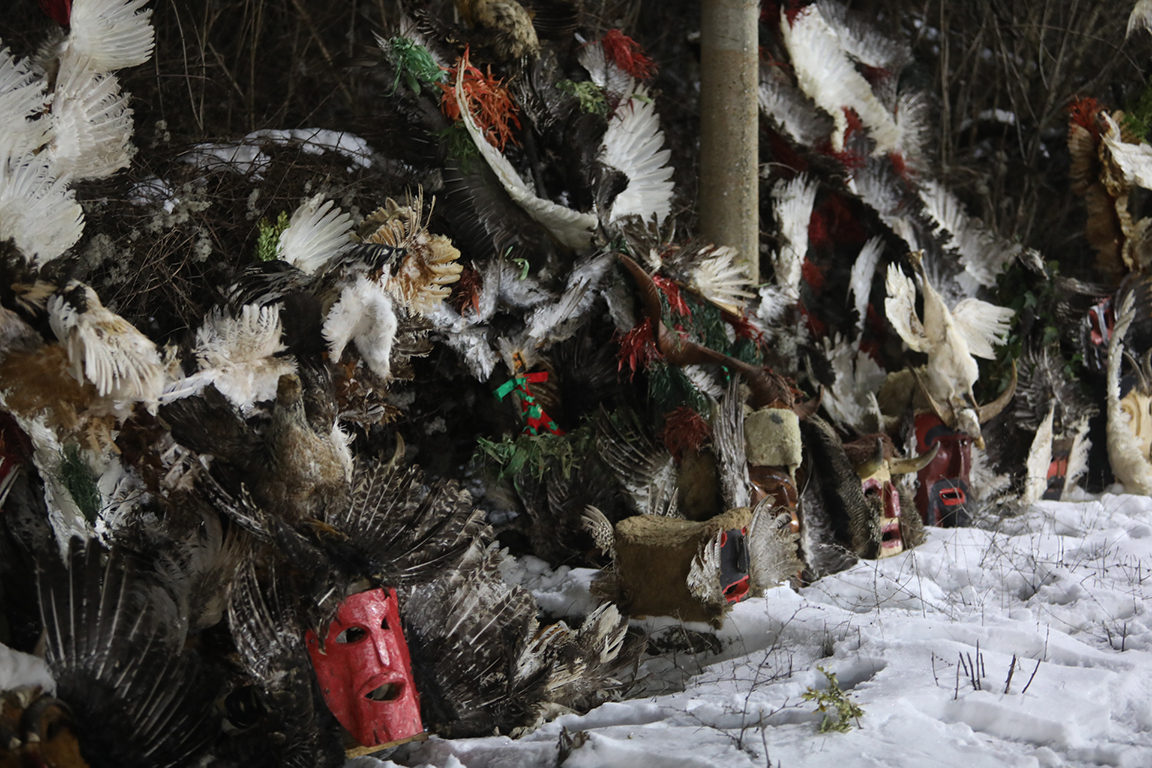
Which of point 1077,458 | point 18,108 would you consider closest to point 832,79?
point 1077,458

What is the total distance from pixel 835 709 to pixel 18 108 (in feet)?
7.47

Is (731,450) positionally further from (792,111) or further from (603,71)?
(792,111)

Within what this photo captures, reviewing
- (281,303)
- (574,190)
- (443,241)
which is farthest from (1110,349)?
(281,303)

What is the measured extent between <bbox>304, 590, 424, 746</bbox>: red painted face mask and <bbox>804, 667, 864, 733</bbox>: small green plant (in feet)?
2.98

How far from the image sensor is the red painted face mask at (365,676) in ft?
7.13

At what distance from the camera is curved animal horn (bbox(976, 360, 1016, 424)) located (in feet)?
13.8

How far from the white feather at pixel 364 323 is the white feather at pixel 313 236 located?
0.32 metres

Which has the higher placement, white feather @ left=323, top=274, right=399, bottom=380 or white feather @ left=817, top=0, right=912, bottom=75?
white feather @ left=817, top=0, right=912, bottom=75

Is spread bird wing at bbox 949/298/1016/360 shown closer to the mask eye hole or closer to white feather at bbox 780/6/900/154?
white feather at bbox 780/6/900/154

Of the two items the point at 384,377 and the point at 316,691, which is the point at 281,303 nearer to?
the point at 384,377

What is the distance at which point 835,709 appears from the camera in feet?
7.04

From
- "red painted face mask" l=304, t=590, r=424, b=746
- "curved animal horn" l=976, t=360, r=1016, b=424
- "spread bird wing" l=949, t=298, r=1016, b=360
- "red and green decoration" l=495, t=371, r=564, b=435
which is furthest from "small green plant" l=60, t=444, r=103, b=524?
"spread bird wing" l=949, t=298, r=1016, b=360

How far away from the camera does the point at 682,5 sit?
5.97 m

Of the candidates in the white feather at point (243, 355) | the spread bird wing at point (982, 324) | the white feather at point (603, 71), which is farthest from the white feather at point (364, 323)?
the spread bird wing at point (982, 324)
